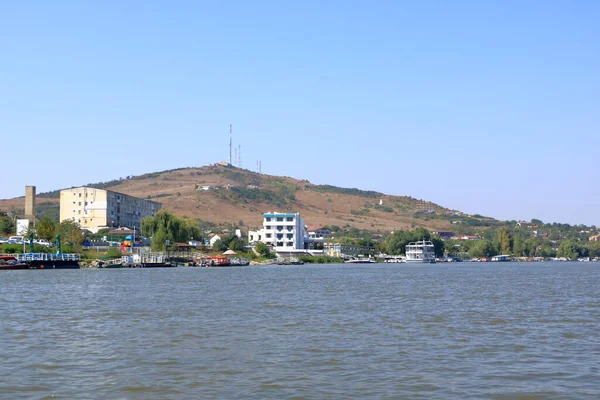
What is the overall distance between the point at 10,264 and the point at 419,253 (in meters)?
99.0

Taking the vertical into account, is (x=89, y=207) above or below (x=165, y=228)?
above

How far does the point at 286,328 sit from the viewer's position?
24297 mm

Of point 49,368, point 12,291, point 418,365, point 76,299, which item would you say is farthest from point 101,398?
point 12,291

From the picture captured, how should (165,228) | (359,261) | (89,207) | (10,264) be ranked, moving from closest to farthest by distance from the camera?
(10,264), (165,228), (89,207), (359,261)

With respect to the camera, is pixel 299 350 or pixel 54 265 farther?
pixel 54 265

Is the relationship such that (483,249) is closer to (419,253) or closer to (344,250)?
(419,253)


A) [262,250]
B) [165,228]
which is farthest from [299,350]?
[262,250]

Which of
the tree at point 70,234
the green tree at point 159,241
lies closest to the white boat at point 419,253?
the green tree at point 159,241

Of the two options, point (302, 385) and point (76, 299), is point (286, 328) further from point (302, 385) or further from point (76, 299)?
point (76, 299)

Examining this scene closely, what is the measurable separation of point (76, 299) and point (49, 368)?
21246 mm

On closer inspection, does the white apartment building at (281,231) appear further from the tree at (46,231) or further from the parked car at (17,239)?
the parked car at (17,239)

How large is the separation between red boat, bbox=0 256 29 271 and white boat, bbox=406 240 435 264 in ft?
313

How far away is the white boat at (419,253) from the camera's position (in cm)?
16125

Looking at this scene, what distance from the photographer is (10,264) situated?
8106 cm
